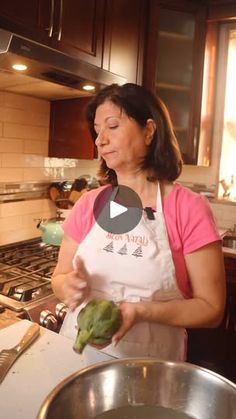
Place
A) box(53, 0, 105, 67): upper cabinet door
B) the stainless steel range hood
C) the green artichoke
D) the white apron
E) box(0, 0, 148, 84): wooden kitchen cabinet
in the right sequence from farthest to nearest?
box(53, 0, 105, 67): upper cabinet door < box(0, 0, 148, 84): wooden kitchen cabinet < the stainless steel range hood < the white apron < the green artichoke

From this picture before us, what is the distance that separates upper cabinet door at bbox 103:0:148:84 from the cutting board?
123 cm

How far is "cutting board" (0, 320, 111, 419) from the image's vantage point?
0.66 metres

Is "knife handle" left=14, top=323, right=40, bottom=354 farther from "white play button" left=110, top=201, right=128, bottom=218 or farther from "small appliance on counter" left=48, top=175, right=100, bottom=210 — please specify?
"small appliance on counter" left=48, top=175, right=100, bottom=210

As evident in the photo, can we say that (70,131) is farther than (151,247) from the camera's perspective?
Yes

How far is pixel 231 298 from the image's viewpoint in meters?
1.92

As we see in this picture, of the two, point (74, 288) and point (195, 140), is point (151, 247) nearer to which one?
point (74, 288)

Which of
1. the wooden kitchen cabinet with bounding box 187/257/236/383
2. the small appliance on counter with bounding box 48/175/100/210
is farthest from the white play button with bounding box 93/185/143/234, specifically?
the wooden kitchen cabinet with bounding box 187/257/236/383

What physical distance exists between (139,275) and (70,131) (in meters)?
1.16

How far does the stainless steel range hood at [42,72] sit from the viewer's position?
111 centimetres

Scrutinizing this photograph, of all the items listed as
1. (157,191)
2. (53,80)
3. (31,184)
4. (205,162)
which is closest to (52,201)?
(31,184)

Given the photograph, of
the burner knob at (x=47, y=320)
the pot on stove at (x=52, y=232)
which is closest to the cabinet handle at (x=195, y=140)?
the pot on stove at (x=52, y=232)

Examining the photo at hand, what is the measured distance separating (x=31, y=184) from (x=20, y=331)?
1040 millimetres

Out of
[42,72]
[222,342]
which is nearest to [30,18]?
[42,72]

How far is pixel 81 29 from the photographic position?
151cm
